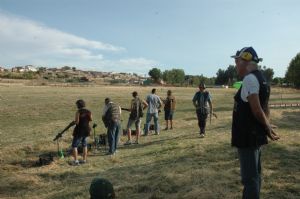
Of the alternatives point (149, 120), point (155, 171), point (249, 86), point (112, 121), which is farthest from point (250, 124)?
point (149, 120)

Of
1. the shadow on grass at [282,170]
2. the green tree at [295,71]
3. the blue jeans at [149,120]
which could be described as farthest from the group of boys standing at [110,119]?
the green tree at [295,71]

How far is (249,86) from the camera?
5180 millimetres

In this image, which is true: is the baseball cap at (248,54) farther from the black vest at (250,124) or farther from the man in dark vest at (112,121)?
the man in dark vest at (112,121)

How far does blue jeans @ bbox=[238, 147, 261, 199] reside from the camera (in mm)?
5363

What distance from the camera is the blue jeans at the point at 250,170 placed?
17.6 ft

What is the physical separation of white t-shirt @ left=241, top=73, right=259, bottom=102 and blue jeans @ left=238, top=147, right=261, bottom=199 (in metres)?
0.64

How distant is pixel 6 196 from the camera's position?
9.55 metres

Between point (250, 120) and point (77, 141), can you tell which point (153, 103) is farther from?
point (250, 120)

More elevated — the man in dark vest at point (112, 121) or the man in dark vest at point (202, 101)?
the man in dark vest at point (202, 101)

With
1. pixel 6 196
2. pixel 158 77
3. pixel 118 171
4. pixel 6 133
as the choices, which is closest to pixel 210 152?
pixel 118 171

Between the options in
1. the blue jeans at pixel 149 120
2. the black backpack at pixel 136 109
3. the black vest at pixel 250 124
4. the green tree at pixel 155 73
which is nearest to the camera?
the black vest at pixel 250 124

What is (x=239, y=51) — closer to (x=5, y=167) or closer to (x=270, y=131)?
(x=270, y=131)

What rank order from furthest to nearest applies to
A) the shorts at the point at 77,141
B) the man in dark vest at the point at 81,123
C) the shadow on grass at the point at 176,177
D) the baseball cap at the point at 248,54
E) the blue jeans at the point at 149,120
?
the blue jeans at the point at 149,120, the shorts at the point at 77,141, the man in dark vest at the point at 81,123, the shadow on grass at the point at 176,177, the baseball cap at the point at 248,54

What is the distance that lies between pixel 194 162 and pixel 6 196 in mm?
4187
